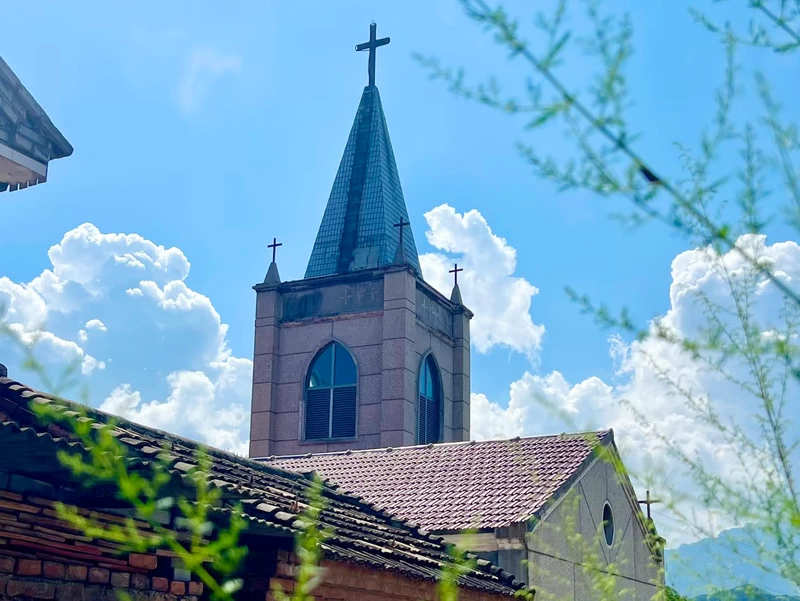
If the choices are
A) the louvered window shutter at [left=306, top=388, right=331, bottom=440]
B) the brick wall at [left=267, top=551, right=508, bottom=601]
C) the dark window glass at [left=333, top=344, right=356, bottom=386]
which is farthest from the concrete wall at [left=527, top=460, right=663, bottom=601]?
the louvered window shutter at [left=306, top=388, right=331, bottom=440]

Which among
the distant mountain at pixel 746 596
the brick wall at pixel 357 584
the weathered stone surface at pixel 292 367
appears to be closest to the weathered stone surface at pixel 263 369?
the weathered stone surface at pixel 292 367

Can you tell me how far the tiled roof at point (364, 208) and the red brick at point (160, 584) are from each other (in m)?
20.9

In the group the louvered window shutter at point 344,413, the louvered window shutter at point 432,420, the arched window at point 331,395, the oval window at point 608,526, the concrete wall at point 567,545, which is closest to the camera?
the concrete wall at point 567,545

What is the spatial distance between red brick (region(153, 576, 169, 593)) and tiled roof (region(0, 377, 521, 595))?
2.58 ft

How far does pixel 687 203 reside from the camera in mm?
2688

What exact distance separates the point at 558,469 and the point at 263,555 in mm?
9293

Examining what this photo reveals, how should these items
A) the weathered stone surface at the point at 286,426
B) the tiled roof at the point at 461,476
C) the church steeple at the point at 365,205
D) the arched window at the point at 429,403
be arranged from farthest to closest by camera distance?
the church steeple at the point at 365,205
the arched window at the point at 429,403
the weathered stone surface at the point at 286,426
the tiled roof at the point at 461,476

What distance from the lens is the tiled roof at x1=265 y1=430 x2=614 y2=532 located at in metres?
15.7

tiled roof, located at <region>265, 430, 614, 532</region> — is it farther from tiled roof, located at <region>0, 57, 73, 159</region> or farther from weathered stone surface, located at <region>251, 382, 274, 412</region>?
tiled roof, located at <region>0, 57, 73, 159</region>

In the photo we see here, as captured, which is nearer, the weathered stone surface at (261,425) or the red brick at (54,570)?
the red brick at (54,570)

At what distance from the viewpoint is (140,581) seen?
7203 mm

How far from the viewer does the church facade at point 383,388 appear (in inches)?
680

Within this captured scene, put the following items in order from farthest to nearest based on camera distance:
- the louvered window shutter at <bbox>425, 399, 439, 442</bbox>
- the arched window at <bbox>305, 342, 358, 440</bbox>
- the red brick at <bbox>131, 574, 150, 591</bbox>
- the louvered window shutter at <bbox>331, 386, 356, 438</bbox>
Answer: the louvered window shutter at <bbox>425, 399, 439, 442</bbox> < the arched window at <bbox>305, 342, 358, 440</bbox> < the louvered window shutter at <bbox>331, 386, 356, 438</bbox> < the red brick at <bbox>131, 574, 150, 591</bbox>

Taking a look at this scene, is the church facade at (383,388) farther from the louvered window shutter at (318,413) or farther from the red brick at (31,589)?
the red brick at (31,589)
